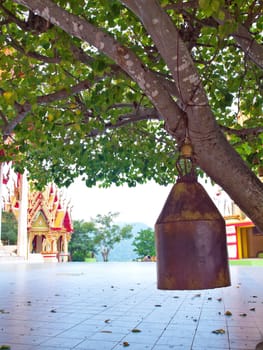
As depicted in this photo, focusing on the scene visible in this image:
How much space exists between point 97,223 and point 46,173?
32413 mm

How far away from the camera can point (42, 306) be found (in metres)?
6.70

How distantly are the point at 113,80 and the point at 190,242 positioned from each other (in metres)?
4.38

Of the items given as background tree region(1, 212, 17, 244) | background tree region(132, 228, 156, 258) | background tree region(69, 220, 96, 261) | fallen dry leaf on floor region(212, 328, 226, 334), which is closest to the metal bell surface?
→ fallen dry leaf on floor region(212, 328, 226, 334)

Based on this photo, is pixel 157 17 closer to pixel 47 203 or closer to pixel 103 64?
pixel 103 64

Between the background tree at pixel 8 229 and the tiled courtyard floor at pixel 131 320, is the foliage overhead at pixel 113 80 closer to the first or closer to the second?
the tiled courtyard floor at pixel 131 320

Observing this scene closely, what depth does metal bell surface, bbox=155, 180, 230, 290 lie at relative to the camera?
2197 mm

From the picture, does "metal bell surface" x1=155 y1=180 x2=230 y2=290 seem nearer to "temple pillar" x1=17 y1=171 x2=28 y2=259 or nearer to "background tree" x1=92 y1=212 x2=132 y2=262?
"temple pillar" x1=17 y1=171 x2=28 y2=259

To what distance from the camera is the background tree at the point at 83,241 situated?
136 feet

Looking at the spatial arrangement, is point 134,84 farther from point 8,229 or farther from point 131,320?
point 8,229

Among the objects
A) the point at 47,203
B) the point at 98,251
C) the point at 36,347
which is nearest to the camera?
the point at 36,347

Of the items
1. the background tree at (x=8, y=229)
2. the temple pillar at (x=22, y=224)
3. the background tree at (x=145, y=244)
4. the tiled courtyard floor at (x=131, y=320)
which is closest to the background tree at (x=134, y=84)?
the tiled courtyard floor at (x=131, y=320)

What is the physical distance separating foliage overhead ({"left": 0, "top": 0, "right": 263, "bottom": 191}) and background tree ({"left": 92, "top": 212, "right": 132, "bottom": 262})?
1251 inches

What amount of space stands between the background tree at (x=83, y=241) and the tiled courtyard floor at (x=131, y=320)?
33.1 metres

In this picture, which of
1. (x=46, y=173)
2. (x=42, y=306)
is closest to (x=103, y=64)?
(x=42, y=306)
